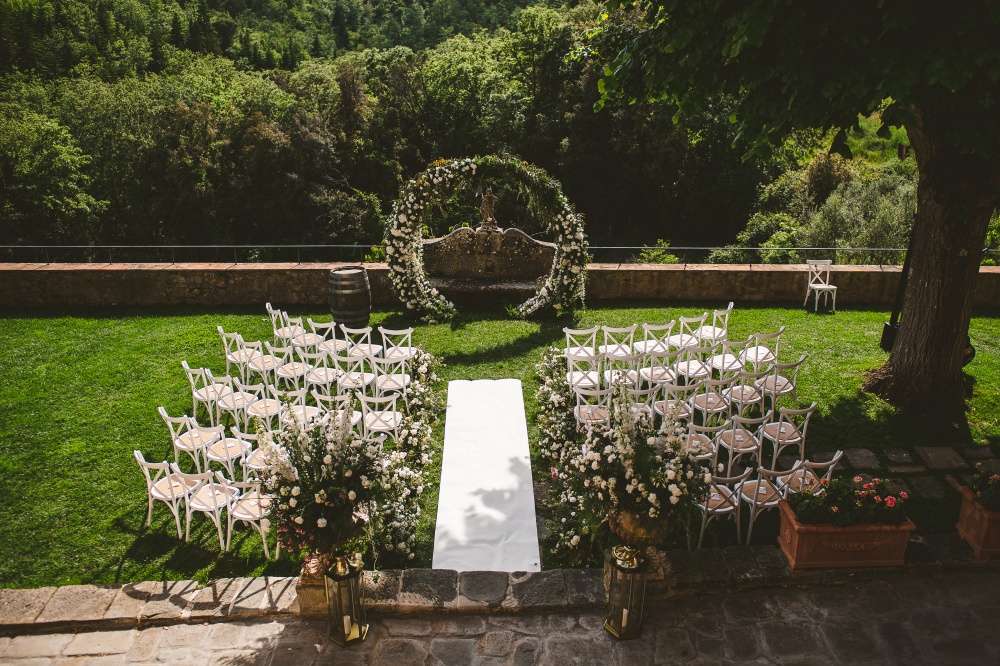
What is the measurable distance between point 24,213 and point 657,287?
3007 centimetres

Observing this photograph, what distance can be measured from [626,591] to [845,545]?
1850 mm

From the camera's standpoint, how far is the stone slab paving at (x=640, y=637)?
179 inches

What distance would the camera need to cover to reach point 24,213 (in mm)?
29750

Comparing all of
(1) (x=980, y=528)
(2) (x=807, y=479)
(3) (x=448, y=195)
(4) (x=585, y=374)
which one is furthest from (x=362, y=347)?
(1) (x=980, y=528)

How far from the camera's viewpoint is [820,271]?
448 inches

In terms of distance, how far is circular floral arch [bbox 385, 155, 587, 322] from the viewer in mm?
10836

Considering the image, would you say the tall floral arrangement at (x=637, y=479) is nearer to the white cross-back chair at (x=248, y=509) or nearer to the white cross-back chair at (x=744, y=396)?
the white cross-back chair at (x=744, y=396)

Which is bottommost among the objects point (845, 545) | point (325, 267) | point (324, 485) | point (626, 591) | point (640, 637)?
point (640, 637)

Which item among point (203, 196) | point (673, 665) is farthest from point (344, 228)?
point (673, 665)

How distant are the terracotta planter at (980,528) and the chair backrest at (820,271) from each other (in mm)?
6376

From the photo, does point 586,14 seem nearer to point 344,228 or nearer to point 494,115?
point 494,115

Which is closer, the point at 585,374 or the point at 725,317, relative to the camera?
the point at 585,374

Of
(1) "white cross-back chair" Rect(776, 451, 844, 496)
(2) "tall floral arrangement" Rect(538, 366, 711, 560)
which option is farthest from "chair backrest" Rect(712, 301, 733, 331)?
(2) "tall floral arrangement" Rect(538, 366, 711, 560)

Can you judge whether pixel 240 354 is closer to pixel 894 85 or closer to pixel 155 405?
pixel 155 405
